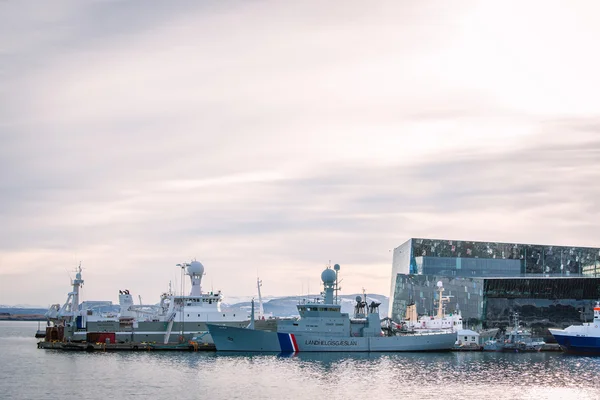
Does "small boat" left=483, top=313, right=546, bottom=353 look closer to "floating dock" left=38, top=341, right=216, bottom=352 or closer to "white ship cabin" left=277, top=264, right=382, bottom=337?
"white ship cabin" left=277, top=264, right=382, bottom=337

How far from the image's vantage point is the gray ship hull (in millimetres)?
80000

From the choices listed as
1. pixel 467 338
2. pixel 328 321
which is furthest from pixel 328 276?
pixel 467 338

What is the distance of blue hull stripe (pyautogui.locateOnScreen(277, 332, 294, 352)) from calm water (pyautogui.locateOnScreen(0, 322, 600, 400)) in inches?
144

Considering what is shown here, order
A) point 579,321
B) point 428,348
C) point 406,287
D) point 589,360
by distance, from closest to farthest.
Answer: point 589,360, point 428,348, point 579,321, point 406,287

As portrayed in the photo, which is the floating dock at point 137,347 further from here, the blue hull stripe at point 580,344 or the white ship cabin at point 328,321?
the blue hull stripe at point 580,344

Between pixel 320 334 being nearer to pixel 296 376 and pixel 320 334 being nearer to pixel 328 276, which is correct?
pixel 328 276

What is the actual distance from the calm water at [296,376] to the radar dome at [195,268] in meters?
13.6

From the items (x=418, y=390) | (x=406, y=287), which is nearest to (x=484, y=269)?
(x=406, y=287)

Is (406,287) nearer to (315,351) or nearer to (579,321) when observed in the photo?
(579,321)

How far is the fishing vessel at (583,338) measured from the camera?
83.9m

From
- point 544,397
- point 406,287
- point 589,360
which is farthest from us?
point 406,287

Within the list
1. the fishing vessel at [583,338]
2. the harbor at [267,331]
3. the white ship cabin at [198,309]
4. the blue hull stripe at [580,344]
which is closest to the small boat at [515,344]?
the harbor at [267,331]

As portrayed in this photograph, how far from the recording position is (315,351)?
80562mm

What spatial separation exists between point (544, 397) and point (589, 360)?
2827cm
